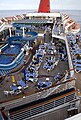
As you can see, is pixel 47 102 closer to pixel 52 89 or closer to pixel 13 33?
pixel 52 89

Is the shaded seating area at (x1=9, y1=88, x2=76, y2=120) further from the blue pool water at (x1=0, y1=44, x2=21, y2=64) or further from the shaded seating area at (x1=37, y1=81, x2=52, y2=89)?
the blue pool water at (x1=0, y1=44, x2=21, y2=64)

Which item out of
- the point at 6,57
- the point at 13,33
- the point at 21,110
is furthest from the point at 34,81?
the point at 13,33

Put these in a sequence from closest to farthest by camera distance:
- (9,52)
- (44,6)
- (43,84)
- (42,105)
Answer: (42,105)
(43,84)
(9,52)
(44,6)

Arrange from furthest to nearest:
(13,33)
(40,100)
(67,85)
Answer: (13,33), (67,85), (40,100)

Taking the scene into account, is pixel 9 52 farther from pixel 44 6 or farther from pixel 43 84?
pixel 44 6

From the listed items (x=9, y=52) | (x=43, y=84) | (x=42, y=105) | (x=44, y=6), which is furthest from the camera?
(x=44, y=6)

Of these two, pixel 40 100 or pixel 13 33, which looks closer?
pixel 40 100

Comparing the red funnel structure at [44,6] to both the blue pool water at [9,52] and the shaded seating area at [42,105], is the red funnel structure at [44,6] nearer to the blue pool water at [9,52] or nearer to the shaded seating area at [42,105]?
the blue pool water at [9,52]

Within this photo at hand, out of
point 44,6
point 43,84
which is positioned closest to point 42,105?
point 43,84

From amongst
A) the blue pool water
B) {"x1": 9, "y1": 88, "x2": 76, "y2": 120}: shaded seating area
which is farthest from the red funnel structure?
{"x1": 9, "y1": 88, "x2": 76, "y2": 120}: shaded seating area

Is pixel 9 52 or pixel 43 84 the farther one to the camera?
pixel 9 52

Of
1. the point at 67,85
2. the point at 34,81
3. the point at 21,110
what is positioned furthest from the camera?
the point at 34,81
